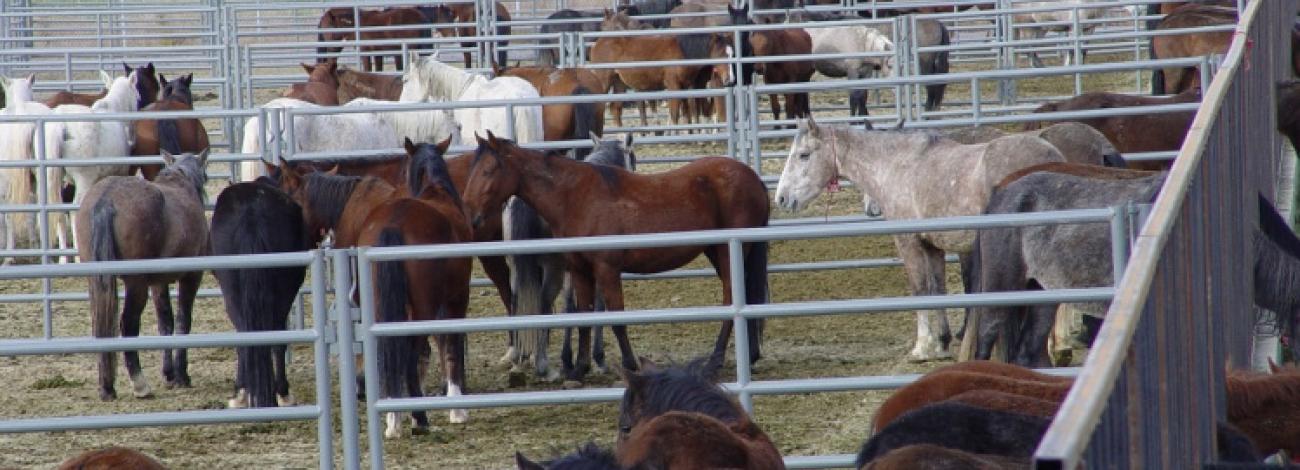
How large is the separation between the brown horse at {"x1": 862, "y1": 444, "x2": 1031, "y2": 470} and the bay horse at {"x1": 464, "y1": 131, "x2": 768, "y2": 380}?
4.68m

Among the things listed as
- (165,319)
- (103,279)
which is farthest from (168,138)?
(103,279)

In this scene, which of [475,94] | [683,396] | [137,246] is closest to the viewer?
Answer: [683,396]

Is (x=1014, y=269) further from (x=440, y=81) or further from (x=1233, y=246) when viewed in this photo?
(x=440, y=81)

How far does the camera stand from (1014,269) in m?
6.77

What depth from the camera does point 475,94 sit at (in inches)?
496

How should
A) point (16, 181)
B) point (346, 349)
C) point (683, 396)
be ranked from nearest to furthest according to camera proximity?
point (683, 396) < point (346, 349) < point (16, 181)

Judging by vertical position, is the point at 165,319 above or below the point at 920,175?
below

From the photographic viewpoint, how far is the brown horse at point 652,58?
16609mm

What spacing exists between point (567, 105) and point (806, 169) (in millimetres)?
4152

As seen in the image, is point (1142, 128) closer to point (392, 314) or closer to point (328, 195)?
point (328, 195)

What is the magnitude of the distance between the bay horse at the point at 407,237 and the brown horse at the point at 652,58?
8644 millimetres

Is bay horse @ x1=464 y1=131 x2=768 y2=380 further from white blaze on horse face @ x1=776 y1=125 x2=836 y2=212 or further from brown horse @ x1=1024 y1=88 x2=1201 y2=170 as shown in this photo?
brown horse @ x1=1024 y1=88 x2=1201 y2=170

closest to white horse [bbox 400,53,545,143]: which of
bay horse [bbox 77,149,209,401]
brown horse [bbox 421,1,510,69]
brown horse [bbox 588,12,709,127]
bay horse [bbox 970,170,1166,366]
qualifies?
bay horse [bbox 77,149,209,401]

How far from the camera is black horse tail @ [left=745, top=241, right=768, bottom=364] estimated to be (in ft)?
26.1
